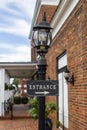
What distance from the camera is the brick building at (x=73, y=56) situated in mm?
7699

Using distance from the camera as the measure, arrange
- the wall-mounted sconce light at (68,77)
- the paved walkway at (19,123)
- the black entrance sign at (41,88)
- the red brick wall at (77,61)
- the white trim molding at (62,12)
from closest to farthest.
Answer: the black entrance sign at (41,88), the red brick wall at (77,61), the wall-mounted sconce light at (68,77), the white trim molding at (62,12), the paved walkway at (19,123)

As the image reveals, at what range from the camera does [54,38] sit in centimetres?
1260

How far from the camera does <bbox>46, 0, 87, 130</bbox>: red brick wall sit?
762cm

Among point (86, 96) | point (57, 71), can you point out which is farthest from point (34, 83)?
point (57, 71)

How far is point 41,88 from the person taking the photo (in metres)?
4.98

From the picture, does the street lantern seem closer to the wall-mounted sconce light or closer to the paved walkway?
the wall-mounted sconce light

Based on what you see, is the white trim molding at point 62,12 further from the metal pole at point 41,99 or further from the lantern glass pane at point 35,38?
the metal pole at point 41,99

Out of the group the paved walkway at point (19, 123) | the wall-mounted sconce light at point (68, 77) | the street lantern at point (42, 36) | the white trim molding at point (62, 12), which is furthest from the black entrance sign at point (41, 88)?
the paved walkway at point (19, 123)

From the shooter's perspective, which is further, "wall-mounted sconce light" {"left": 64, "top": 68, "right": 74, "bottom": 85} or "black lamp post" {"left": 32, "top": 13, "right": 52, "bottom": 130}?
"wall-mounted sconce light" {"left": 64, "top": 68, "right": 74, "bottom": 85}

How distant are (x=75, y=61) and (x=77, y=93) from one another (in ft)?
2.93

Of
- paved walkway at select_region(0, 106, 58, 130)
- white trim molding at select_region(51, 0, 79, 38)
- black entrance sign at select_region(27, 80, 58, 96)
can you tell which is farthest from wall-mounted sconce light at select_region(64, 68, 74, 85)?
paved walkway at select_region(0, 106, 58, 130)

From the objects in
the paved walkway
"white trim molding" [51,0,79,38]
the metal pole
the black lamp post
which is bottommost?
the paved walkway

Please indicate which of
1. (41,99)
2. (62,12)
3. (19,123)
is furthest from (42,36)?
(19,123)

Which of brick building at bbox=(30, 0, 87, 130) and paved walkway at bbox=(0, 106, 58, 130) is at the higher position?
brick building at bbox=(30, 0, 87, 130)
